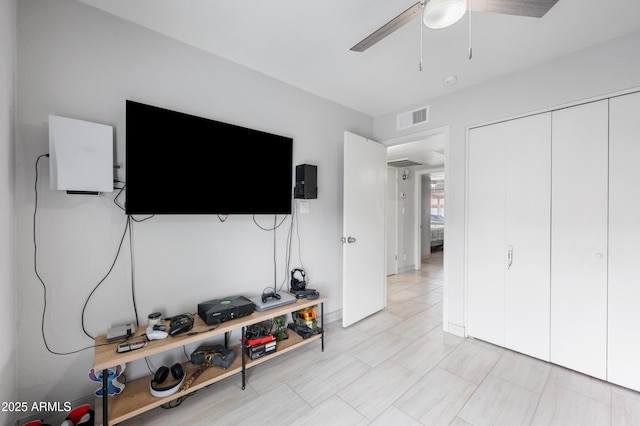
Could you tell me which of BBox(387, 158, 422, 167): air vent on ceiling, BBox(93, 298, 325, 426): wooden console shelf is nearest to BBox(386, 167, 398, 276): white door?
BBox(387, 158, 422, 167): air vent on ceiling

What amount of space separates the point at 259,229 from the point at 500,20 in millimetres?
2421

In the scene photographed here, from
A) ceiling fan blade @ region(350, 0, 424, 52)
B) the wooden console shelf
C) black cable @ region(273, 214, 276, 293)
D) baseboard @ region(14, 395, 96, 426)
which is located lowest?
baseboard @ region(14, 395, 96, 426)

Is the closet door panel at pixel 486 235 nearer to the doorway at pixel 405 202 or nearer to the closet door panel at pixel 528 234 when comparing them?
the closet door panel at pixel 528 234

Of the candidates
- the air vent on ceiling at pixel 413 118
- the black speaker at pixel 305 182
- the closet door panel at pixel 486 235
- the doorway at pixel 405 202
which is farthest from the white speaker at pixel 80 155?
the doorway at pixel 405 202

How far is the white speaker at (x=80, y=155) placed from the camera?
53.7 inches

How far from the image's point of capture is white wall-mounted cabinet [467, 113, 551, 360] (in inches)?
85.0

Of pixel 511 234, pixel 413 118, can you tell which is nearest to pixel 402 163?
pixel 413 118

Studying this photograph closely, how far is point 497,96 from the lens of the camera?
94.0 inches

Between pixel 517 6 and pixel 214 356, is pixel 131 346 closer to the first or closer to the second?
pixel 214 356

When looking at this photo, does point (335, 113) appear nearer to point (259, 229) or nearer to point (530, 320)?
point (259, 229)

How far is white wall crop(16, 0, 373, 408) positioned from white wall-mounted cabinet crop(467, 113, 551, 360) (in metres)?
2.20

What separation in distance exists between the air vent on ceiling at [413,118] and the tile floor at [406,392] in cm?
245

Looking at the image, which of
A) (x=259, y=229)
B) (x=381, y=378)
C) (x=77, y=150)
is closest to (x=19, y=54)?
(x=77, y=150)

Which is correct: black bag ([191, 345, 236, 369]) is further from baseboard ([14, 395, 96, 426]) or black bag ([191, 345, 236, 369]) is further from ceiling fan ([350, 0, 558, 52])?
ceiling fan ([350, 0, 558, 52])
